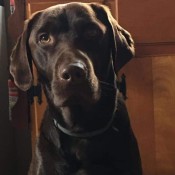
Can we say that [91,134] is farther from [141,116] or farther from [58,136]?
[141,116]

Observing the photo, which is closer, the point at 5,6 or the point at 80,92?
the point at 80,92

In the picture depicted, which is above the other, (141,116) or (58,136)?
(58,136)

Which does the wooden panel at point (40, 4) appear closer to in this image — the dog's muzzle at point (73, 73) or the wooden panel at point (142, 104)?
the wooden panel at point (142, 104)

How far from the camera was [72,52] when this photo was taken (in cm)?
115

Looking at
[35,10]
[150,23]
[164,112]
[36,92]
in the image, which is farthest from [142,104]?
[35,10]

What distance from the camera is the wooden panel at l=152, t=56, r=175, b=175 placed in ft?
5.44

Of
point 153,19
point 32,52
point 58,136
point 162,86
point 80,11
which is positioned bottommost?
point 162,86

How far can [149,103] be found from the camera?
1.68m

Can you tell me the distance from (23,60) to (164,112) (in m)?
0.69

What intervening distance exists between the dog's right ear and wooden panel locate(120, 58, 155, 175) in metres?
0.51

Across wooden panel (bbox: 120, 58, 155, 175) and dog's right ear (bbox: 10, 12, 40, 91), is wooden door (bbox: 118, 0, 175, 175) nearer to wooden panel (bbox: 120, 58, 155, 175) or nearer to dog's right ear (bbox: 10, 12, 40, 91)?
wooden panel (bbox: 120, 58, 155, 175)

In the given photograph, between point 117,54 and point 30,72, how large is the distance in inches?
10.9

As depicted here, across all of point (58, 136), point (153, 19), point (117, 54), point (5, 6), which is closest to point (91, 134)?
point (58, 136)

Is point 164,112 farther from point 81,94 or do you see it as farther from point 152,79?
point 81,94
